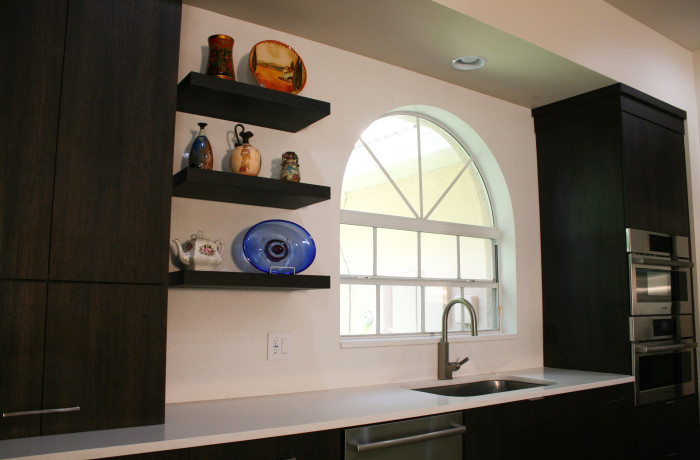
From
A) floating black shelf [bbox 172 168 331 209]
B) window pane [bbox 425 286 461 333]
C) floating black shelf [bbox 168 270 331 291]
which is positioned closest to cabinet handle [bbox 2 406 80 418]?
floating black shelf [bbox 168 270 331 291]

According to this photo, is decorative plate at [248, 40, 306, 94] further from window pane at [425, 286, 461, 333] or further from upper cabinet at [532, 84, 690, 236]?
upper cabinet at [532, 84, 690, 236]

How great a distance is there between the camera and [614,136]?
3.20 meters

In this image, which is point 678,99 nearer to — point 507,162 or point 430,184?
point 507,162

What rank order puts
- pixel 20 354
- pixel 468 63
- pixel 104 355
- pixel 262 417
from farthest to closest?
pixel 468 63 < pixel 262 417 < pixel 104 355 < pixel 20 354

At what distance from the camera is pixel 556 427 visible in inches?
102

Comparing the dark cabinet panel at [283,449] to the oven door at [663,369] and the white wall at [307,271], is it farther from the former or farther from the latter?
the oven door at [663,369]

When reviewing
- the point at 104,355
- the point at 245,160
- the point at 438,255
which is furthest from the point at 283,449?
the point at 438,255

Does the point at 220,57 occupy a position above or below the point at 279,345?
above

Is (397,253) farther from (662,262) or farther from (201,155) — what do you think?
(662,262)

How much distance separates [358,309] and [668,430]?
6.23ft

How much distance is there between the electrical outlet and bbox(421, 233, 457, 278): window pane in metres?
0.95

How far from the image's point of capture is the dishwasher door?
1915 mm

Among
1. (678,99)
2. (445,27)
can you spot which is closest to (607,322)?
(678,99)

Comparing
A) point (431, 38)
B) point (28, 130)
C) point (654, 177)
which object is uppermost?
point (431, 38)
